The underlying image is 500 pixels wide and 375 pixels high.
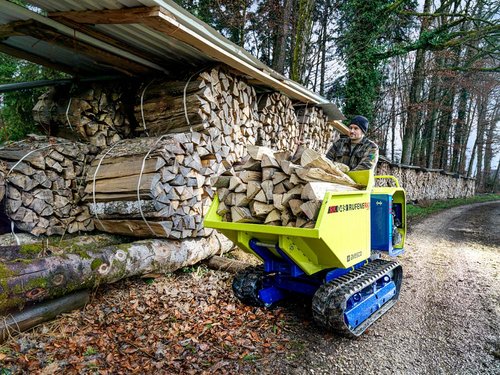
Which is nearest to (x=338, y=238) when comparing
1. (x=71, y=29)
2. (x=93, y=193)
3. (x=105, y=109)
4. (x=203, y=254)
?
(x=203, y=254)

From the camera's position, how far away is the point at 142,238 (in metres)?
4.84

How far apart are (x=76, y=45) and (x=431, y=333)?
5720 millimetres

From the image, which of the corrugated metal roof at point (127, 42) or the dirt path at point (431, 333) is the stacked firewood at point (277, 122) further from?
the dirt path at point (431, 333)

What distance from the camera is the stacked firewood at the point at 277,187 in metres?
2.94

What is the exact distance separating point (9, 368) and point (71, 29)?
3.93 meters

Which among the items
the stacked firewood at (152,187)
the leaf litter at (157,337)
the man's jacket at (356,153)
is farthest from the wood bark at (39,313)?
the man's jacket at (356,153)

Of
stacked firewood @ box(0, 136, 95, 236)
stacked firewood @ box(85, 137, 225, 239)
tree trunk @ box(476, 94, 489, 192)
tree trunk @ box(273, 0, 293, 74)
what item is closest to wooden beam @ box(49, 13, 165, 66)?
stacked firewood @ box(85, 137, 225, 239)

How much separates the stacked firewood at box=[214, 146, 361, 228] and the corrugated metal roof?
6.22 ft

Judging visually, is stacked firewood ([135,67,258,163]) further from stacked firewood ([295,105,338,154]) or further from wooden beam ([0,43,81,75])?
stacked firewood ([295,105,338,154])

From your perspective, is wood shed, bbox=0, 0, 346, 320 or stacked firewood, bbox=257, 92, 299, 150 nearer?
wood shed, bbox=0, 0, 346, 320

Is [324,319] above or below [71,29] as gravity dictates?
below

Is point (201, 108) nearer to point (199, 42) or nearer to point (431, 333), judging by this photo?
point (199, 42)

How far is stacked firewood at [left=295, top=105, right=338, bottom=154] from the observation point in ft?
28.0

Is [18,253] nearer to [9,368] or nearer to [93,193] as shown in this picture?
[9,368]
